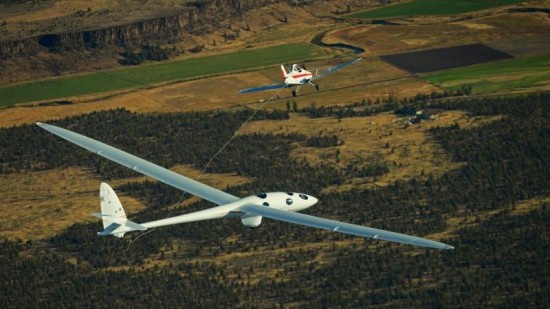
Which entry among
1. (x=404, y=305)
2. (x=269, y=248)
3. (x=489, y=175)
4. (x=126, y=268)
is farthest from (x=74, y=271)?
(x=489, y=175)

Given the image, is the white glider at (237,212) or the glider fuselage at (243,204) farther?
the glider fuselage at (243,204)

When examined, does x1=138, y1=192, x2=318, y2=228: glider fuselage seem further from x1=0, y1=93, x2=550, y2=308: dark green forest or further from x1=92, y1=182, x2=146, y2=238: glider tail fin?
x1=0, y1=93, x2=550, y2=308: dark green forest

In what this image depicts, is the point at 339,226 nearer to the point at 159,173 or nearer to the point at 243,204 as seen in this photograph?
the point at 243,204

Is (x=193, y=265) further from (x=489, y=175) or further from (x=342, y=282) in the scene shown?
(x=489, y=175)

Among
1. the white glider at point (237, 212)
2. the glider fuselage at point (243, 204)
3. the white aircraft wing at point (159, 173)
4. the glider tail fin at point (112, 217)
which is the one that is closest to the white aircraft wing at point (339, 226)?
the white glider at point (237, 212)

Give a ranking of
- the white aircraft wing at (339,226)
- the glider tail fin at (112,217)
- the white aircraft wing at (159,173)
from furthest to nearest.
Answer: the white aircraft wing at (159,173)
the glider tail fin at (112,217)
the white aircraft wing at (339,226)

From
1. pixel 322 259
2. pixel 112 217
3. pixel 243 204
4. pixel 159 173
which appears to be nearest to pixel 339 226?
pixel 243 204

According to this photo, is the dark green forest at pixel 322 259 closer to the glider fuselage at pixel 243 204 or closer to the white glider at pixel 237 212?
the glider fuselage at pixel 243 204
